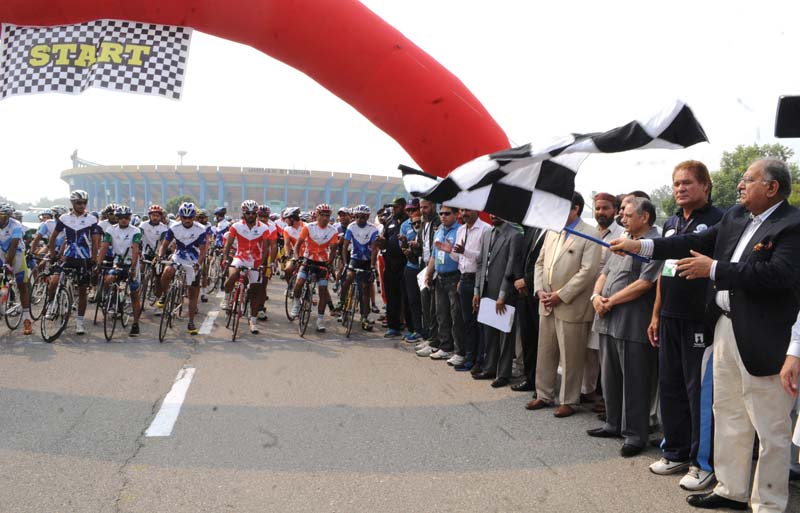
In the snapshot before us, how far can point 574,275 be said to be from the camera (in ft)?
18.4

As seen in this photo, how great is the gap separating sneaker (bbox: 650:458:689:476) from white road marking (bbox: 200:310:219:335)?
7097mm

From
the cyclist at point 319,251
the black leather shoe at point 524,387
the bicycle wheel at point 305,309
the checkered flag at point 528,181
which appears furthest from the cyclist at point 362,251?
the checkered flag at point 528,181

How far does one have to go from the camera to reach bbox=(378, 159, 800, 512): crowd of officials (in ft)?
11.2

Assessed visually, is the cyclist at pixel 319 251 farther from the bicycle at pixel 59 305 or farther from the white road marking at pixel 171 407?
the white road marking at pixel 171 407

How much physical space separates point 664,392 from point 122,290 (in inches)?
313

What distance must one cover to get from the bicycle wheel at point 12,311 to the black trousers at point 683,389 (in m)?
8.84

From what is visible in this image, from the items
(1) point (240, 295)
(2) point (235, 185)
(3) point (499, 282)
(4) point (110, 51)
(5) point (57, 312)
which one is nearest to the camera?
(3) point (499, 282)

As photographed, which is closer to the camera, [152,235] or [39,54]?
[39,54]

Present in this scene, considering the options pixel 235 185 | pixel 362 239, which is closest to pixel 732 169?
pixel 362 239

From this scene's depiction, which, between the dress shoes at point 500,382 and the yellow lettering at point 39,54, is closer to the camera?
the dress shoes at point 500,382

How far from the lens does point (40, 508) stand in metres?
3.49

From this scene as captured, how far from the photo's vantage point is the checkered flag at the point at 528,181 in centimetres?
446

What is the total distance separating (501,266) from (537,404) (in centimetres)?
164

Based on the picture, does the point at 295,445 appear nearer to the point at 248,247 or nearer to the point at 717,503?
the point at 717,503
